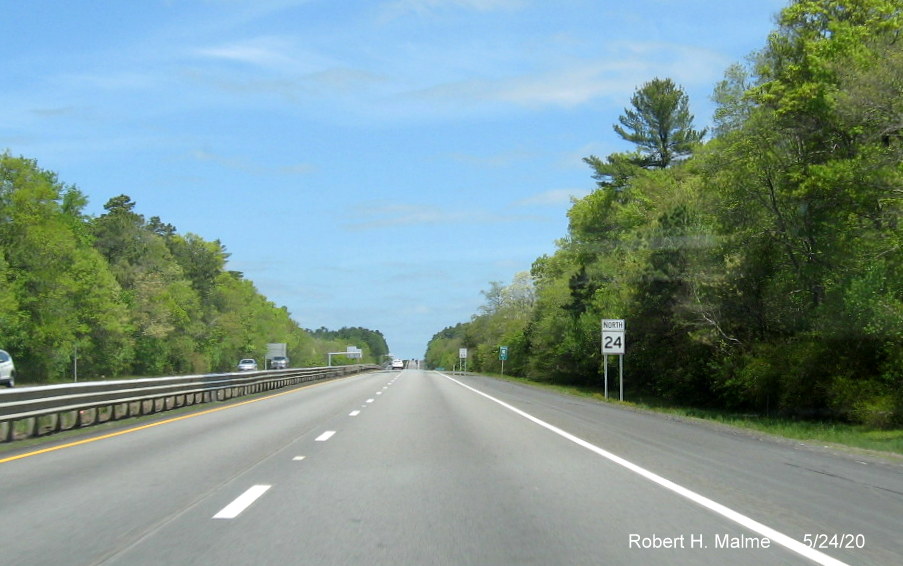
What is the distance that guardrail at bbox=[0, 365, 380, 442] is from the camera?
565 inches

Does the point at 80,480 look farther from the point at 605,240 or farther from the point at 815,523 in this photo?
the point at 605,240

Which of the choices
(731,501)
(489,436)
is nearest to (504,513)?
(731,501)

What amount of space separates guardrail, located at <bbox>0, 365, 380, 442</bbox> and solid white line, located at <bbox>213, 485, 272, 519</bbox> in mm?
7058

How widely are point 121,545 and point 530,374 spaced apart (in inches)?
3053

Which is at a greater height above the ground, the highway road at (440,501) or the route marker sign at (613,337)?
the route marker sign at (613,337)

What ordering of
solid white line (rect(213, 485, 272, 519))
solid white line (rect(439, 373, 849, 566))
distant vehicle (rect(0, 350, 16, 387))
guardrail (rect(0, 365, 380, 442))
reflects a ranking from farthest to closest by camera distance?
distant vehicle (rect(0, 350, 16, 387)) < guardrail (rect(0, 365, 380, 442)) < solid white line (rect(213, 485, 272, 519)) < solid white line (rect(439, 373, 849, 566))

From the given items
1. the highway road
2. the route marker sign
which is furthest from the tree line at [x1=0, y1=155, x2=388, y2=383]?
the highway road

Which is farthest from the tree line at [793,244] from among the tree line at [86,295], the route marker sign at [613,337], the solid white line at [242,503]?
the tree line at [86,295]

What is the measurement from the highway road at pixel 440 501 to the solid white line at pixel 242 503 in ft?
0.07

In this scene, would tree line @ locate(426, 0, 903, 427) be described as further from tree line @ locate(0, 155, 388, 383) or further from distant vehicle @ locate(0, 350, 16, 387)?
tree line @ locate(0, 155, 388, 383)

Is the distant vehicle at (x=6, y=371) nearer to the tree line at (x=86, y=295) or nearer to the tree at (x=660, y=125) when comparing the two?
the tree line at (x=86, y=295)

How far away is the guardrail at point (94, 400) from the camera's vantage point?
14359 mm

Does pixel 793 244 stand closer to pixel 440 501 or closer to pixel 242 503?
pixel 440 501

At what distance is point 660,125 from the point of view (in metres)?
65.8
